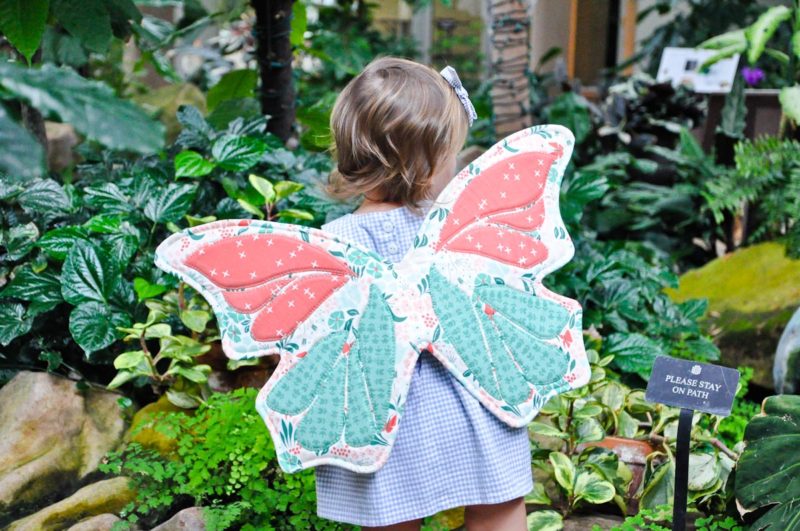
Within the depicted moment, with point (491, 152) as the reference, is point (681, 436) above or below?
below

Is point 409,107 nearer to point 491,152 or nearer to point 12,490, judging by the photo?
point 491,152

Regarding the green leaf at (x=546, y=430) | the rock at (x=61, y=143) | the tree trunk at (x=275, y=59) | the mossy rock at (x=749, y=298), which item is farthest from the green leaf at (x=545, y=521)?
the rock at (x=61, y=143)

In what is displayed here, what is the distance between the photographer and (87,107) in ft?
3.50

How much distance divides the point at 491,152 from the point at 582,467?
109 centimetres

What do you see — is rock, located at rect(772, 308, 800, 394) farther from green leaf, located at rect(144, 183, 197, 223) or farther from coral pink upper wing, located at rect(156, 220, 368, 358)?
green leaf, located at rect(144, 183, 197, 223)

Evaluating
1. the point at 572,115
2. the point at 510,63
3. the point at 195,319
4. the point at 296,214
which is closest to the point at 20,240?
the point at 195,319

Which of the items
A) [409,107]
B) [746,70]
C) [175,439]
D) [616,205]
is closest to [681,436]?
[409,107]

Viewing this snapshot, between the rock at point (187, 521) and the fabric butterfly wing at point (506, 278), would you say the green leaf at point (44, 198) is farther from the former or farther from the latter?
the fabric butterfly wing at point (506, 278)

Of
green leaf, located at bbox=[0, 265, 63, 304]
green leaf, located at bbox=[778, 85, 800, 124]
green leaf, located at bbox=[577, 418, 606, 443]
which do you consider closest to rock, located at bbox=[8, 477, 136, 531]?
green leaf, located at bbox=[0, 265, 63, 304]

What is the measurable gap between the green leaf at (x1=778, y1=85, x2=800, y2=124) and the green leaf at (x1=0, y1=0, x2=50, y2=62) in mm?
3830

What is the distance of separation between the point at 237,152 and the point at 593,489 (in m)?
1.65

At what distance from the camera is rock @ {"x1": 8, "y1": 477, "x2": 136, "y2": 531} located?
247cm

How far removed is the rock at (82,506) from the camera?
247 centimetres

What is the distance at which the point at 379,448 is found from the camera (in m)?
1.84
